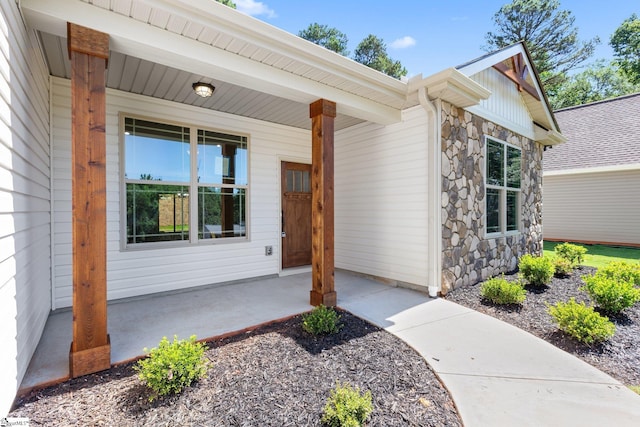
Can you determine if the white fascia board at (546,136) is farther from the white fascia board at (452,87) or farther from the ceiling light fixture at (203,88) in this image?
the ceiling light fixture at (203,88)

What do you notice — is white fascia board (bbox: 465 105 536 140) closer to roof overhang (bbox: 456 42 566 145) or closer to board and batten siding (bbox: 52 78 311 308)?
roof overhang (bbox: 456 42 566 145)

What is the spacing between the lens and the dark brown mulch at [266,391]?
182 centimetres

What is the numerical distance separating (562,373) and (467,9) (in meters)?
10.2

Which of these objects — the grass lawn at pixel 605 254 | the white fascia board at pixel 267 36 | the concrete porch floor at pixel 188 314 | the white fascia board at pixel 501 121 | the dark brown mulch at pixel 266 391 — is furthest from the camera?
the grass lawn at pixel 605 254

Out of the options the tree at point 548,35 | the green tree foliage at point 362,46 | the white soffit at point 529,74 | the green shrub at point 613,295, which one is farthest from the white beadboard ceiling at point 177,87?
Result: the tree at point 548,35

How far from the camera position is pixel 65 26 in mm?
2221

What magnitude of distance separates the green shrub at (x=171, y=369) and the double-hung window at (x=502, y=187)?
16.9 feet

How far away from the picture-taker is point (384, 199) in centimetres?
496

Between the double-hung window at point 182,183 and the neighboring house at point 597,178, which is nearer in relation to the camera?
the double-hung window at point 182,183

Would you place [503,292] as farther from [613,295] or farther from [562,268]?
[562,268]

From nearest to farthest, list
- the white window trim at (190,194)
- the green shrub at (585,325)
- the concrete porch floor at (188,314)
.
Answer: the concrete porch floor at (188,314), the green shrub at (585,325), the white window trim at (190,194)

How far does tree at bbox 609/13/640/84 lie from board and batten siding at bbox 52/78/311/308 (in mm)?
21232

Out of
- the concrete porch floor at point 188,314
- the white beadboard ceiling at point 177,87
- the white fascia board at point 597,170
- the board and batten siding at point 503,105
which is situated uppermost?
the board and batten siding at point 503,105

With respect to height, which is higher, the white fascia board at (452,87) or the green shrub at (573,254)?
the white fascia board at (452,87)
